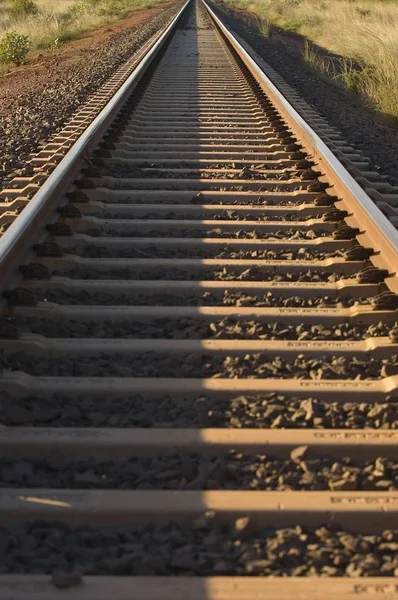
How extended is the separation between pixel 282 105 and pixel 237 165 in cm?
204

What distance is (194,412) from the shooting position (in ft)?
9.10

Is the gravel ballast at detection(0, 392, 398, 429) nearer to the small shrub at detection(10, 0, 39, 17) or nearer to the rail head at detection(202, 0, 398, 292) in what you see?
the rail head at detection(202, 0, 398, 292)

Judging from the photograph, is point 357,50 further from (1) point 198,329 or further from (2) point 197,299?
(1) point 198,329

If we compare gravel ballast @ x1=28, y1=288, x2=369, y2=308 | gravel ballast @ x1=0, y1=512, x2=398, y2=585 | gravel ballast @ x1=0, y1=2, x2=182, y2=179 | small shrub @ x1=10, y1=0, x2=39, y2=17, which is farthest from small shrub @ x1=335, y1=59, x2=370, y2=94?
small shrub @ x1=10, y1=0, x2=39, y2=17

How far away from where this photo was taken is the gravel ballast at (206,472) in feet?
7.88

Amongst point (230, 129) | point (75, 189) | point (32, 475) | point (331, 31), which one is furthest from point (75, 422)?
point (331, 31)

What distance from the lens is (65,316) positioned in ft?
11.5

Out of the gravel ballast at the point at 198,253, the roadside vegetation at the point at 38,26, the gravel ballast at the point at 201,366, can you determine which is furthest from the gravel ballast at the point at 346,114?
the roadside vegetation at the point at 38,26

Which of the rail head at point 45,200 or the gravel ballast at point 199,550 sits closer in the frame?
the gravel ballast at point 199,550

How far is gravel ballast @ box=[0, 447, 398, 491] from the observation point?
7.88 ft

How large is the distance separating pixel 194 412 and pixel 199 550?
0.70 meters

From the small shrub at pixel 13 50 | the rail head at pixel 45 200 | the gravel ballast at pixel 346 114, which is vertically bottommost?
the gravel ballast at pixel 346 114

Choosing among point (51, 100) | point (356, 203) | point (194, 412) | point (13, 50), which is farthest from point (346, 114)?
point (13, 50)

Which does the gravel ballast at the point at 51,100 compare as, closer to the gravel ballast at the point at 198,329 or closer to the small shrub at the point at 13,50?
the small shrub at the point at 13,50
